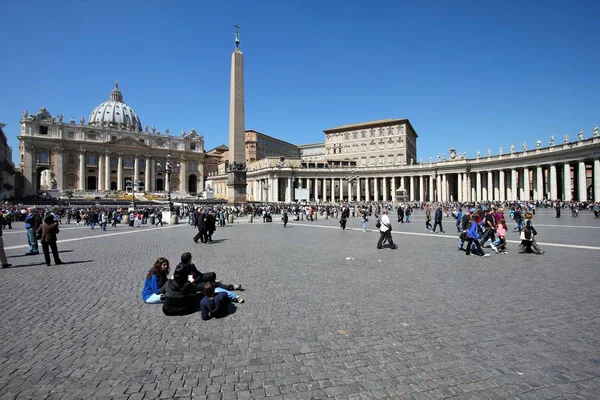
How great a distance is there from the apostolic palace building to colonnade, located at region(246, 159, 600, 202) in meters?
0.20

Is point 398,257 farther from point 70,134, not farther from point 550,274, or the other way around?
point 70,134

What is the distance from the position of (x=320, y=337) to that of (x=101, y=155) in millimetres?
95417

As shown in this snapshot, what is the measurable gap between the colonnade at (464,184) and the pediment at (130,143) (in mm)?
29555

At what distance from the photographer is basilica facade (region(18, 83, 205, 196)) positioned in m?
78.2

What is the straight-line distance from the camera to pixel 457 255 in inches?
425

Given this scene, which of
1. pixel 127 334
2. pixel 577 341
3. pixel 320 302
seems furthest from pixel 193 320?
pixel 577 341

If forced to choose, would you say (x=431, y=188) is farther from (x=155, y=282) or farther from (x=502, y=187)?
(x=155, y=282)

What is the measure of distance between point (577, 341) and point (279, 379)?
355 centimetres

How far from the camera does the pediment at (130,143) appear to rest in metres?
87.2

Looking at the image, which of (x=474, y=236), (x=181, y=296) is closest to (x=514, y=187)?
(x=474, y=236)

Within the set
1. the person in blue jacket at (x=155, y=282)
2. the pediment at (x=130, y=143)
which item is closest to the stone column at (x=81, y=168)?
the pediment at (x=130, y=143)

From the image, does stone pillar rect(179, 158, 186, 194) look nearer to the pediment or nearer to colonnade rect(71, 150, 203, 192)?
colonnade rect(71, 150, 203, 192)

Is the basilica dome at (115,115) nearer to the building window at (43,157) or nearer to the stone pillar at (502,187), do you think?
the building window at (43,157)

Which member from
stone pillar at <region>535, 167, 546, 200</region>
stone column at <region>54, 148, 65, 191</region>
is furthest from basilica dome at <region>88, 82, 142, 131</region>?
stone pillar at <region>535, 167, 546, 200</region>
